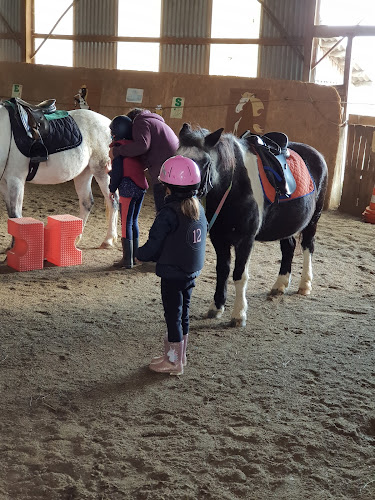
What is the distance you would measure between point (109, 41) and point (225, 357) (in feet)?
37.7

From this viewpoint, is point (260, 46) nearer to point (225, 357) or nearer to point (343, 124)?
point (343, 124)

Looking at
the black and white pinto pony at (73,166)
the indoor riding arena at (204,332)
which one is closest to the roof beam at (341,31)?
the indoor riding arena at (204,332)

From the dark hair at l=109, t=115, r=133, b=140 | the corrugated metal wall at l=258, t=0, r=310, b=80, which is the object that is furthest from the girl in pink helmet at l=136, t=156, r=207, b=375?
the corrugated metal wall at l=258, t=0, r=310, b=80

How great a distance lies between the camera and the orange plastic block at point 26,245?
602cm

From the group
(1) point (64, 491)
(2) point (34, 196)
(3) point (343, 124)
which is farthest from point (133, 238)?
(3) point (343, 124)

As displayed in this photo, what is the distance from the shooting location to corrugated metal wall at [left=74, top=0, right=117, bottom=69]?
1380 cm

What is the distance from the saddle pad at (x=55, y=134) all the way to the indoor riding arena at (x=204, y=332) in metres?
0.03

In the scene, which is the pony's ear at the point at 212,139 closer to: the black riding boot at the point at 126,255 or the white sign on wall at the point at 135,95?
the black riding boot at the point at 126,255

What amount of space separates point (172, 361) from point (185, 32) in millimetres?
10741

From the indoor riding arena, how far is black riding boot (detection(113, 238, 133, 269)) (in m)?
0.13

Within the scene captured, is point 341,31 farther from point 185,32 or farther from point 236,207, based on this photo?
point 236,207

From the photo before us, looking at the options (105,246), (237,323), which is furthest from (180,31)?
(237,323)

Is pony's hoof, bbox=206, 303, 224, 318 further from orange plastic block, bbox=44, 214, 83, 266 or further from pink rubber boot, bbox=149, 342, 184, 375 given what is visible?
orange plastic block, bbox=44, 214, 83, 266

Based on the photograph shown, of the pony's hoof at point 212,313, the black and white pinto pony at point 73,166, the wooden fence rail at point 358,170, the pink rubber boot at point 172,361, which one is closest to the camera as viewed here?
the pink rubber boot at point 172,361
